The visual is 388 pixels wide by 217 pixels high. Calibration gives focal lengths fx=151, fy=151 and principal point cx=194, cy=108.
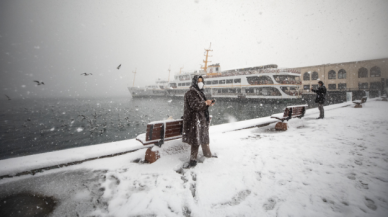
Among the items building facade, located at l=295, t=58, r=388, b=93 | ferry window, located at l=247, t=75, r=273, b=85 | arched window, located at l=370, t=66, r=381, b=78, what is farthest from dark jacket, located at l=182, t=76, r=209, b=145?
arched window, located at l=370, t=66, r=381, b=78

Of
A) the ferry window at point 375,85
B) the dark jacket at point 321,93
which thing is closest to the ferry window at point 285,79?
the dark jacket at point 321,93

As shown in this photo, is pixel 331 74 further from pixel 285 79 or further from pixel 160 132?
pixel 160 132

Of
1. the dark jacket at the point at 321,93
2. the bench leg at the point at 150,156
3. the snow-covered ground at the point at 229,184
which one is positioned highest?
the dark jacket at the point at 321,93

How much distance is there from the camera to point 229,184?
2.26 meters

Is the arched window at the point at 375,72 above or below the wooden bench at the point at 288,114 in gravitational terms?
above

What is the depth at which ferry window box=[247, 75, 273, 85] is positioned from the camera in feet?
81.3

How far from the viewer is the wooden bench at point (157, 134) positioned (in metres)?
2.79

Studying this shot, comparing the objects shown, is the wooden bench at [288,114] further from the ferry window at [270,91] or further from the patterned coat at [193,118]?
the ferry window at [270,91]

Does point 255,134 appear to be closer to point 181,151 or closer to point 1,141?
point 181,151

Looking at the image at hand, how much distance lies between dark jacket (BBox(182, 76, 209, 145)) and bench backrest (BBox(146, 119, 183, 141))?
0.44m

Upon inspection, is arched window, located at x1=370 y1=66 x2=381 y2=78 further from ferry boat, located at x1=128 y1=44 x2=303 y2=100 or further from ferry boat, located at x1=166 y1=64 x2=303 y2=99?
ferry boat, located at x1=166 y1=64 x2=303 y2=99

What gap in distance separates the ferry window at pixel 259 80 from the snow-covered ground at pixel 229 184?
23.2 meters

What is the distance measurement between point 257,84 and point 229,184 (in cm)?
2568

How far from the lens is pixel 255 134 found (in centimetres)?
481
